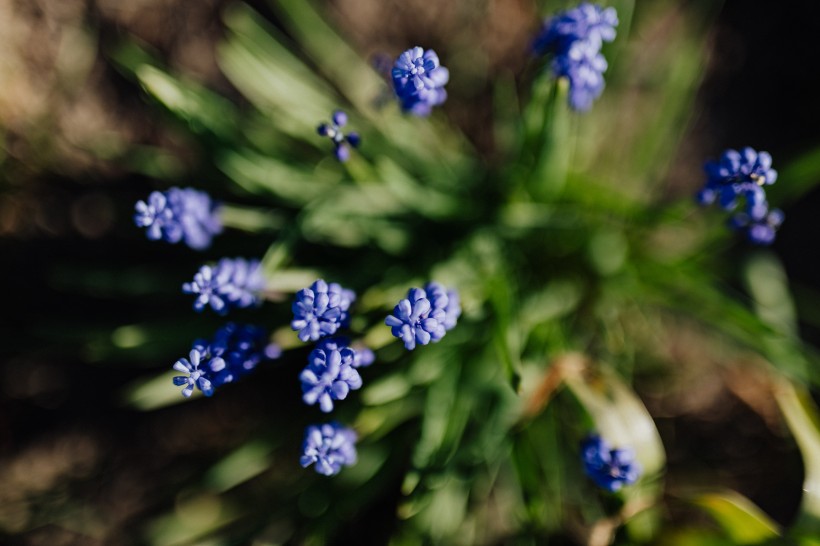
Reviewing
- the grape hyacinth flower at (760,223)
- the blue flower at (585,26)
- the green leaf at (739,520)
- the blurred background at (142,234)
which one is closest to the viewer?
the blue flower at (585,26)

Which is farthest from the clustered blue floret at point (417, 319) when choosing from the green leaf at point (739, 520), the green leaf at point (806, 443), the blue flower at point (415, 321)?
the green leaf at point (806, 443)

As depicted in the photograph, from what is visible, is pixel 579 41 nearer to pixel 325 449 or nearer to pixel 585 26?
pixel 585 26

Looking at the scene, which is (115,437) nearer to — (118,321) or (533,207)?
(118,321)

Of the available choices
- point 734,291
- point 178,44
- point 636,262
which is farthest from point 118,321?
point 734,291

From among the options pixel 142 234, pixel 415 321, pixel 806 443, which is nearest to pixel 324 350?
pixel 415 321

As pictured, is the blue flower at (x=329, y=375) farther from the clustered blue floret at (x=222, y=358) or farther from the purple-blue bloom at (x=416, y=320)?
the clustered blue floret at (x=222, y=358)

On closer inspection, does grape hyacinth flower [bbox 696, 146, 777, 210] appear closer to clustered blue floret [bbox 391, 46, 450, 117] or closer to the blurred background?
clustered blue floret [bbox 391, 46, 450, 117]

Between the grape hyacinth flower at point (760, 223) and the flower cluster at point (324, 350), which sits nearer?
the flower cluster at point (324, 350)
